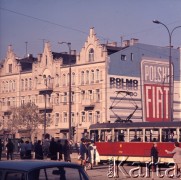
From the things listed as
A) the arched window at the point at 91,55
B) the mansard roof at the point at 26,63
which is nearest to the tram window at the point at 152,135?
the arched window at the point at 91,55

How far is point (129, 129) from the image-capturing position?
37.5 meters

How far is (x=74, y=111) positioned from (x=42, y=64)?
33.7ft

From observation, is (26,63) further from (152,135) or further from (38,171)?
(38,171)

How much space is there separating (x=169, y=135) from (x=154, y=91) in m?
42.7

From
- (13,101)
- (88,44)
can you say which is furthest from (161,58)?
(13,101)

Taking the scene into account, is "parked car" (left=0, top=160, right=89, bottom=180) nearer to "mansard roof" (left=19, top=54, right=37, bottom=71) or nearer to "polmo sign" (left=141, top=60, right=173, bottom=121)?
"polmo sign" (left=141, top=60, right=173, bottom=121)

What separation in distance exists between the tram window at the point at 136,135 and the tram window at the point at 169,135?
1.77 metres

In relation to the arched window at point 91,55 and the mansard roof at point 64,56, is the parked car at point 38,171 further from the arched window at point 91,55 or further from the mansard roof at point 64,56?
Answer: the mansard roof at point 64,56

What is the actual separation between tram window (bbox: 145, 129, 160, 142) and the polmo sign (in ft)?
128

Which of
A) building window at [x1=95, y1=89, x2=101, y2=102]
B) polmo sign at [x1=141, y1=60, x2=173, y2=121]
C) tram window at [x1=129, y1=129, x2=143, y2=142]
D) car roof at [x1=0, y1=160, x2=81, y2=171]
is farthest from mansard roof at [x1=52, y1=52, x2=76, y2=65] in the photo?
car roof at [x1=0, y1=160, x2=81, y2=171]

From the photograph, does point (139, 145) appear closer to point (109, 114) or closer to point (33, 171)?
point (33, 171)

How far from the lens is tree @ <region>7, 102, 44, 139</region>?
256 feet

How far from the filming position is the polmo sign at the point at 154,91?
250 feet

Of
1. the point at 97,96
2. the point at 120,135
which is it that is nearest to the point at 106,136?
the point at 120,135
